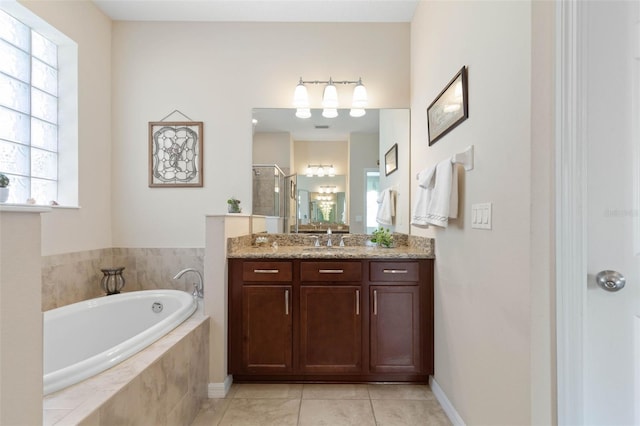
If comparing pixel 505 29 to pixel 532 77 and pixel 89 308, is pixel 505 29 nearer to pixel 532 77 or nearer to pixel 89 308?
pixel 532 77

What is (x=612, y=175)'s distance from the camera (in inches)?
40.1

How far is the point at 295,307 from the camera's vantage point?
2098 millimetres

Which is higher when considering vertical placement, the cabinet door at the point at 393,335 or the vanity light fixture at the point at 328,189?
the vanity light fixture at the point at 328,189

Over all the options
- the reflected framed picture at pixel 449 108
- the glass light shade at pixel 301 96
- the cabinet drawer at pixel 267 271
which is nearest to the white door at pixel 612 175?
the reflected framed picture at pixel 449 108

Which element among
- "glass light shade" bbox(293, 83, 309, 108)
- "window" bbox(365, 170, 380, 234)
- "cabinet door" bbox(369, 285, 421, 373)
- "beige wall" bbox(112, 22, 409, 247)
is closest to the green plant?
"window" bbox(365, 170, 380, 234)

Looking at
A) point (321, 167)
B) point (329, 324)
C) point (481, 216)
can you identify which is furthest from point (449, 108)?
point (329, 324)

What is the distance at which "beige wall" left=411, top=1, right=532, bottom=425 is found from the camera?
114 centimetres

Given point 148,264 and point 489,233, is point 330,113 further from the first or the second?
point 148,264

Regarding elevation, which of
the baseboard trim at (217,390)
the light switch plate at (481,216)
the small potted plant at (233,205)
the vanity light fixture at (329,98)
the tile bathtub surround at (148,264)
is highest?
the vanity light fixture at (329,98)

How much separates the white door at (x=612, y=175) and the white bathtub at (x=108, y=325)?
1837 millimetres

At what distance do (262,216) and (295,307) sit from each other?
0.94 meters

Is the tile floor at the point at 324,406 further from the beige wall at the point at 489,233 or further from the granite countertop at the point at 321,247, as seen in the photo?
the granite countertop at the point at 321,247

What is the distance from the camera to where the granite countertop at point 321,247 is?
6.93 ft

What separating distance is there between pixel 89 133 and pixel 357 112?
2172 mm
